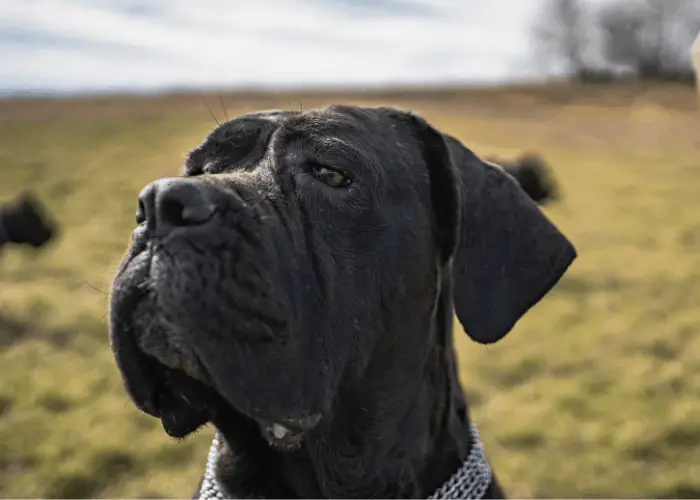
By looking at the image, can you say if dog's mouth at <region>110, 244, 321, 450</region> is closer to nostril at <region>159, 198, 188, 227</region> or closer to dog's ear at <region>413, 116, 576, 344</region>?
nostril at <region>159, 198, 188, 227</region>

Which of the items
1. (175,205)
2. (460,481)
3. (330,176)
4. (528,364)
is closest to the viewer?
(175,205)

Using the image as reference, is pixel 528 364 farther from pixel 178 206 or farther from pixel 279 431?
pixel 178 206

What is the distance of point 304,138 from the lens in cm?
257

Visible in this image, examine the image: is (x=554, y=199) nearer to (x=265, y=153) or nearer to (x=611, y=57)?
(x=265, y=153)

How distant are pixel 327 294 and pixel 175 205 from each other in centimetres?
58

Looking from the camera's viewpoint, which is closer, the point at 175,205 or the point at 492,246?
the point at 175,205

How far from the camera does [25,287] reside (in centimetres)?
1026

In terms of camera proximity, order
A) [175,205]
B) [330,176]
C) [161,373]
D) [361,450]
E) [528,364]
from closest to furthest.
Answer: [175,205]
[161,373]
[330,176]
[361,450]
[528,364]

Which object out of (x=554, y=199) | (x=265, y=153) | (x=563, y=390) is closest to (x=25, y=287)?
(x=563, y=390)

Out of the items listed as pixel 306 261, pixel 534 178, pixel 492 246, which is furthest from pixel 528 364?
pixel 534 178

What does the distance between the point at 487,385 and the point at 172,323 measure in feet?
18.3

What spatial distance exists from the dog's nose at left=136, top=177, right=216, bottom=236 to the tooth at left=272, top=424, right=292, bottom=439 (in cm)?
72

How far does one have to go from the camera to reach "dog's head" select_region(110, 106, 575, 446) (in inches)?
81.3

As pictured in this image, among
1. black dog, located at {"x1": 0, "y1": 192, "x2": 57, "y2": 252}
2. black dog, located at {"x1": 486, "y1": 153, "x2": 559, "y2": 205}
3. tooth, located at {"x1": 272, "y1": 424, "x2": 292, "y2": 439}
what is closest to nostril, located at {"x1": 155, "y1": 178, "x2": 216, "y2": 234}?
tooth, located at {"x1": 272, "y1": 424, "x2": 292, "y2": 439}
